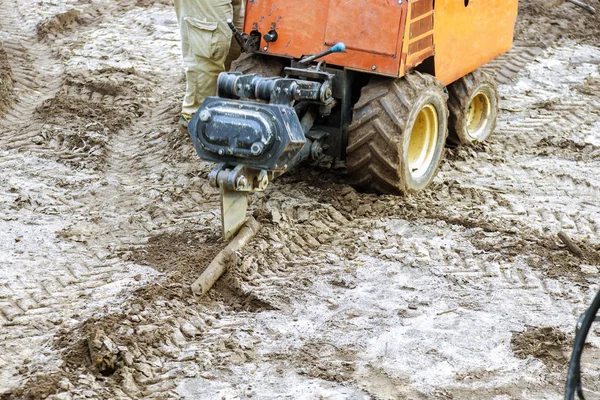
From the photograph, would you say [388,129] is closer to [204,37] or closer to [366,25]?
[366,25]

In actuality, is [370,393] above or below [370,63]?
below

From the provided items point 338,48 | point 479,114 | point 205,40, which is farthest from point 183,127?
point 479,114

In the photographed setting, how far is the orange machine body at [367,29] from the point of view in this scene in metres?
5.28

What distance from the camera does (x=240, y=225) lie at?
16.8 ft

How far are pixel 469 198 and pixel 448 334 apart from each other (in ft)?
6.19

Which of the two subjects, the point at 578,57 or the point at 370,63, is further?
the point at 578,57

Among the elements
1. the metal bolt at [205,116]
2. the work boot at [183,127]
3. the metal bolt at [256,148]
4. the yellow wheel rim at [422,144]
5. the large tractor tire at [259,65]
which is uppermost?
the large tractor tire at [259,65]

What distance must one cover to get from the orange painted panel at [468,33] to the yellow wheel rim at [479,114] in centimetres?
45

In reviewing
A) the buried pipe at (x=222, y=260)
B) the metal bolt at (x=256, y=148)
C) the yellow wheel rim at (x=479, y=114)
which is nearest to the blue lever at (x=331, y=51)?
the metal bolt at (x=256, y=148)

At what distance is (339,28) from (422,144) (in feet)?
3.71

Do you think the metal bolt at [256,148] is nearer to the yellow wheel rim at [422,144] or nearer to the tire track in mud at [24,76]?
the yellow wheel rim at [422,144]

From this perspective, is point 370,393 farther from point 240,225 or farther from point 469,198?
point 469,198

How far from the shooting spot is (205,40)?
253 inches

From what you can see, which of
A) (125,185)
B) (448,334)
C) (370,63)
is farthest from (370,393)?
(125,185)
